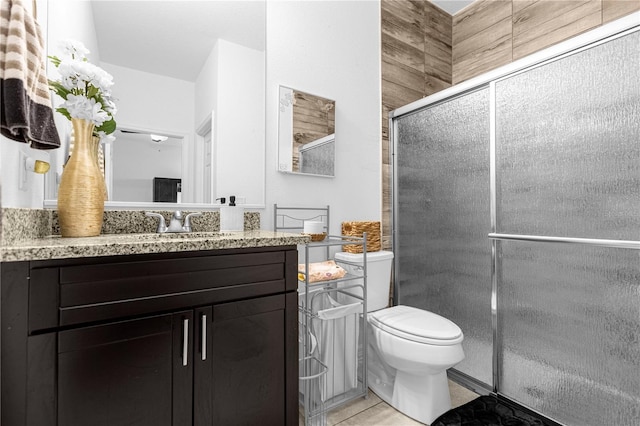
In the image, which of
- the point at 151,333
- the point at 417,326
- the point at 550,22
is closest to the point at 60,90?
the point at 151,333

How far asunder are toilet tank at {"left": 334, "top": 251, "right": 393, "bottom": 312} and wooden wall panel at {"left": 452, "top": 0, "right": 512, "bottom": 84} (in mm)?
1756

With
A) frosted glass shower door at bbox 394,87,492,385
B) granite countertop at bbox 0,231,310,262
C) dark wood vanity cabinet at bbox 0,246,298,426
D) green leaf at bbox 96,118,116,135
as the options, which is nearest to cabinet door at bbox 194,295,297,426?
dark wood vanity cabinet at bbox 0,246,298,426

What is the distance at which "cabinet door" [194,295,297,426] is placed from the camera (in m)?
1.04

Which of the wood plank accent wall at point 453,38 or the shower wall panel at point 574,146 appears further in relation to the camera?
the wood plank accent wall at point 453,38

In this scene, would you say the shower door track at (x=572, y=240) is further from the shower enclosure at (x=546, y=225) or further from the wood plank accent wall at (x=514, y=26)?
the wood plank accent wall at (x=514, y=26)

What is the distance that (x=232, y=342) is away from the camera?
3.52 feet

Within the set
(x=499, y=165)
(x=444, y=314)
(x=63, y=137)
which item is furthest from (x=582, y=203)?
(x=63, y=137)

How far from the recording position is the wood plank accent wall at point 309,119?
1874mm

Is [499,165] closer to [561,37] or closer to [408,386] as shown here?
[561,37]

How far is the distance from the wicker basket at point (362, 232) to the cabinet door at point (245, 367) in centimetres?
80

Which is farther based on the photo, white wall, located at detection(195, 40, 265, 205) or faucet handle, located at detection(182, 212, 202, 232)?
white wall, located at detection(195, 40, 265, 205)

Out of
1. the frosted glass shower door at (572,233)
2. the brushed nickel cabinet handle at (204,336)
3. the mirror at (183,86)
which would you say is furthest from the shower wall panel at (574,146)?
the brushed nickel cabinet handle at (204,336)

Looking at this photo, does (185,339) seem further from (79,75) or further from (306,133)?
(306,133)

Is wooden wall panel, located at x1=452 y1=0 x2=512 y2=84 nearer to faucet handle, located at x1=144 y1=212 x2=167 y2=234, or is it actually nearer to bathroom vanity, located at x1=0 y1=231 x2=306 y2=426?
bathroom vanity, located at x1=0 y1=231 x2=306 y2=426
